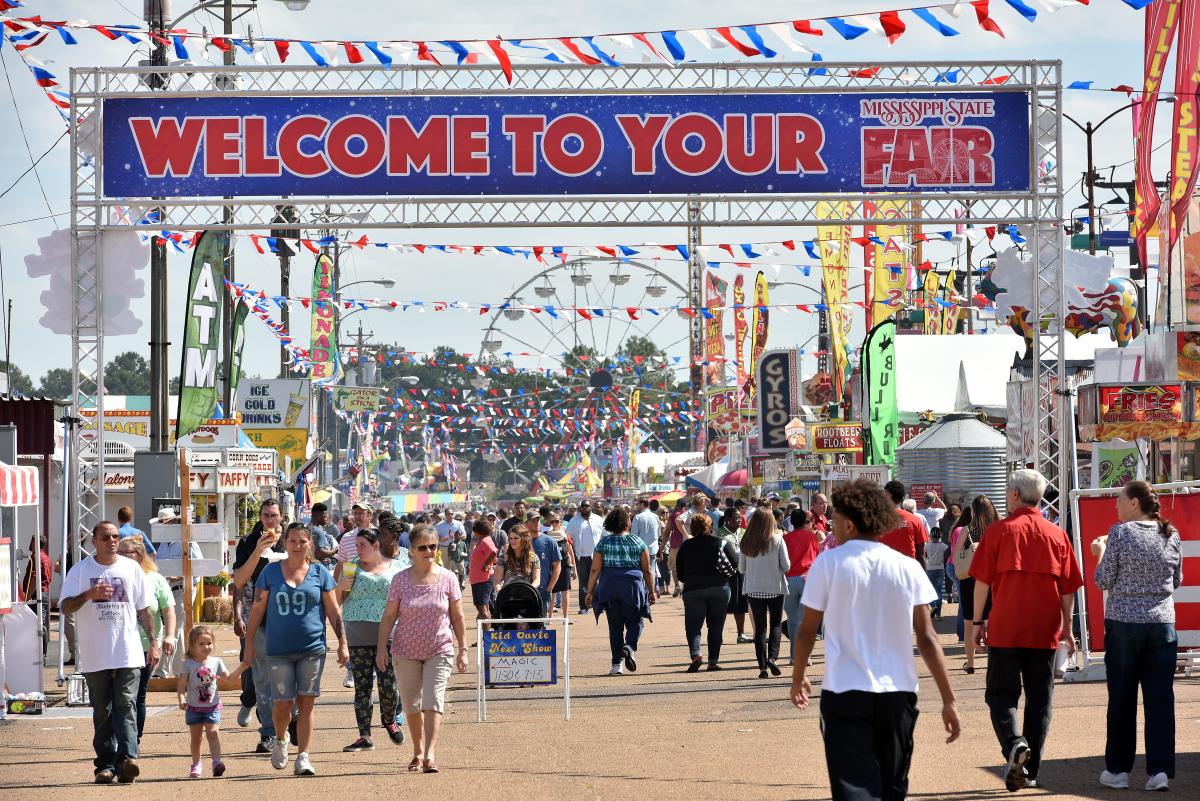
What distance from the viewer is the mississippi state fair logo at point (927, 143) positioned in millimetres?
15844

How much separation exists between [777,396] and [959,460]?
949 cm

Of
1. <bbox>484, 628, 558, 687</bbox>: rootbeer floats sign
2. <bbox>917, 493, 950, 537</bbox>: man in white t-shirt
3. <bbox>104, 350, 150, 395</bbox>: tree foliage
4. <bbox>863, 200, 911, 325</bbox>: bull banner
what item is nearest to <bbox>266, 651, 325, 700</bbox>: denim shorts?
<bbox>484, 628, 558, 687</bbox>: rootbeer floats sign

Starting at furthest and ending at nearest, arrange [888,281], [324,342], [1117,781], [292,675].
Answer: [324,342] → [888,281] → [292,675] → [1117,781]

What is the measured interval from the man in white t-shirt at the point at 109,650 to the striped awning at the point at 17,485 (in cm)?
272

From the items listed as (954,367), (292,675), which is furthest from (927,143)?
(954,367)

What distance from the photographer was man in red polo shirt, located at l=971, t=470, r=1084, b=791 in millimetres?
8648

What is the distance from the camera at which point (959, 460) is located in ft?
98.9

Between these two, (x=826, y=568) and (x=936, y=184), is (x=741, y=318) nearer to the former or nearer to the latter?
(x=936, y=184)

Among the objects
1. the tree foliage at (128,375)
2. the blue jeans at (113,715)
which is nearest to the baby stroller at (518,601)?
the blue jeans at (113,715)

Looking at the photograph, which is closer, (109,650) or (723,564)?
(109,650)

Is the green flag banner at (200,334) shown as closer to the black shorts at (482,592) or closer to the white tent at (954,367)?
the black shorts at (482,592)

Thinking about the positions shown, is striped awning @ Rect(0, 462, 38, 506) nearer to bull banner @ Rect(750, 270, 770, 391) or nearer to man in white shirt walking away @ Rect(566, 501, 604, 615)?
man in white shirt walking away @ Rect(566, 501, 604, 615)

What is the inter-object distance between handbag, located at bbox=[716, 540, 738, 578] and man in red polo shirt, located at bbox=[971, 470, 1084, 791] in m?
7.43

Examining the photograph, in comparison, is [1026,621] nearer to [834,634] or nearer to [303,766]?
[834,634]
